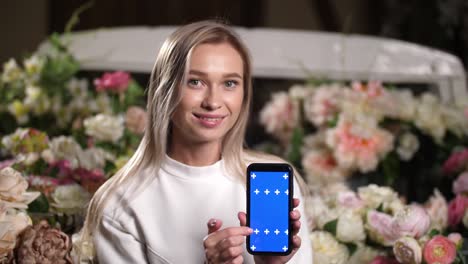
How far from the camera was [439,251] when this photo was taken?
98 cm

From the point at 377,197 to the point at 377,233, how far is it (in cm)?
8

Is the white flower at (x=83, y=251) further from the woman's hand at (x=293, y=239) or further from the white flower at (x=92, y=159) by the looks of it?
the white flower at (x=92, y=159)

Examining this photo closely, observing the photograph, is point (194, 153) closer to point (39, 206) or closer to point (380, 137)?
point (39, 206)

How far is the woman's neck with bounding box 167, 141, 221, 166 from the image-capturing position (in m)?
0.91

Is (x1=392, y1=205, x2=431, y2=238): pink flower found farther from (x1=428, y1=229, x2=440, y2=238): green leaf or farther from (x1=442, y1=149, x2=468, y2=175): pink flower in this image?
(x1=442, y1=149, x2=468, y2=175): pink flower

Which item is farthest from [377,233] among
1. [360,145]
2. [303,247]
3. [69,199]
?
[360,145]

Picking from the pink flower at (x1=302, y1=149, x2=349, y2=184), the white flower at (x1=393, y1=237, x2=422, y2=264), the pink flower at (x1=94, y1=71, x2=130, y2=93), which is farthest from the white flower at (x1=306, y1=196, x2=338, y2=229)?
the pink flower at (x1=94, y1=71, x2=130, y2=93)

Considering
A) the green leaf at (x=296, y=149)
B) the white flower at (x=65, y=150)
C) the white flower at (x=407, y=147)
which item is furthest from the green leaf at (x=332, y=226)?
the green leaf at (x=296, y=149)

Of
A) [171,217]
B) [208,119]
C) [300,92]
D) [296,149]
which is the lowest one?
[296,149]

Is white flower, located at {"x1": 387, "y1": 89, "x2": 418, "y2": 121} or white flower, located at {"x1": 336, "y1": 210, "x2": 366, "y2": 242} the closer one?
white flower, located at {"x1": 336, "y1": 210, "x2": 366, "y2": 242}

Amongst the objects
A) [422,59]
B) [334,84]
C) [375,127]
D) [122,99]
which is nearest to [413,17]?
[422,59]

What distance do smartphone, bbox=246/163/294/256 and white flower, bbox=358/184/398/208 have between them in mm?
348

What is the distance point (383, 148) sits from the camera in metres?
1.59

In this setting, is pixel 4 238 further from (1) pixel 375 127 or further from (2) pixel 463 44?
(2) pixel 463 44
